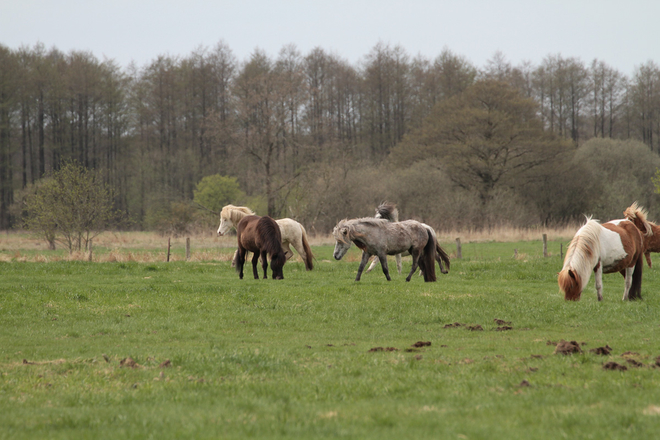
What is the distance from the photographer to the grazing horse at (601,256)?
11.2 meters

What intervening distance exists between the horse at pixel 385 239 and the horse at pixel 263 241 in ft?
6.37

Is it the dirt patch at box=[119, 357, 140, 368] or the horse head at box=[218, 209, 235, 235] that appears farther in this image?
the horse head at box=[218, 209, 235, 235]

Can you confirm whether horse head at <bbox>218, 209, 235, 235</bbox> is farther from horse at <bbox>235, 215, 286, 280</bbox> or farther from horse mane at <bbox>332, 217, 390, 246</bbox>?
horse mane at <bbox>332, 217, 390, 246</bbox>

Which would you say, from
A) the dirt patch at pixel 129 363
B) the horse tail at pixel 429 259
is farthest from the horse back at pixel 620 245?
the dirt patch at pixel 129 363

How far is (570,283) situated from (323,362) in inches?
243

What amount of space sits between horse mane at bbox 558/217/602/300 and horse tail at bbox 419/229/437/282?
5268 millimetres

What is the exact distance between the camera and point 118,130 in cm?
5581

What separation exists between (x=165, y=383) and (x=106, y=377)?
85cm

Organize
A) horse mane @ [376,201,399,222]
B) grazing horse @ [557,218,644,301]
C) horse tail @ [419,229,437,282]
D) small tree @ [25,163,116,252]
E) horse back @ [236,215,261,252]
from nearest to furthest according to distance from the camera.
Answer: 1. grazing horse @ [557,218,644,301]
2. horse tail @ [419,229,437,282]
3. horse back @ [236,215,261,252]
4. horse mane @ [376,201,399,222]
5. small tree @ [25,163,116,252]

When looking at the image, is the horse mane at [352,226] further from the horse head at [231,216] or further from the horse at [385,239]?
the horse head at [231,216]

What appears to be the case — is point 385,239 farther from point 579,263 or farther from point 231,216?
point 231,216

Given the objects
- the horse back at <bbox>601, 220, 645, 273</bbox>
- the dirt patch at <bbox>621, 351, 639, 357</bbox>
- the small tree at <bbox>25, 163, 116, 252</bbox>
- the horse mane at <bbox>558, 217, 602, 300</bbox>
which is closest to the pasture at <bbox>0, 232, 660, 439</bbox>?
the dirt patch at <bbox>621, 351, 639, 357</bbox>

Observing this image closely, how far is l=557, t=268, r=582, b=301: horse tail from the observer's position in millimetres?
11141

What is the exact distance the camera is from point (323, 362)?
720cm
